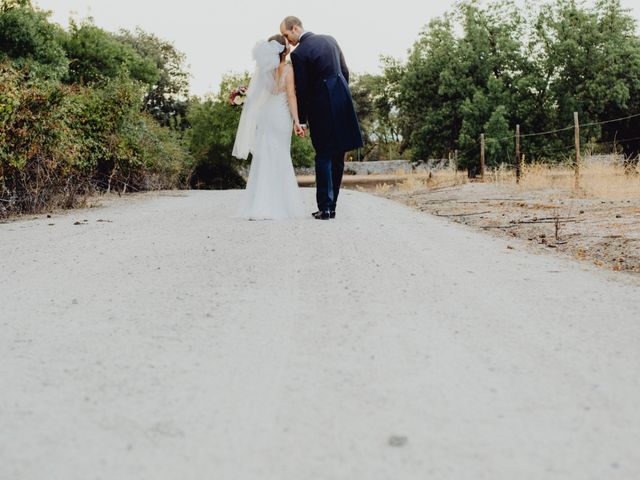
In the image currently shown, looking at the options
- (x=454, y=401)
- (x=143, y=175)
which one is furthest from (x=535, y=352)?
(x=143, y=175)

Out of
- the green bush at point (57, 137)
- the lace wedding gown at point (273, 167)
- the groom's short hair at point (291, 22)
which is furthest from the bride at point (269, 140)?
the green bush at point (57, 137)

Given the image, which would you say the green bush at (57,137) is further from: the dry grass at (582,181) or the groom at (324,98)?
the dry grass at (582,181)

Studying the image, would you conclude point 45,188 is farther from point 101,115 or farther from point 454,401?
point 454,401

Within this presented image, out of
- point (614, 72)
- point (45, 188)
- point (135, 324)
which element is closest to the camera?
point (135, 324)

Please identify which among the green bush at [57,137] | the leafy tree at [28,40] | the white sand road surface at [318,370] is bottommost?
the white sand road surface at [318,370]

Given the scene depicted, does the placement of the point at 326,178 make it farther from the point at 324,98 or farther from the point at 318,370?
the point at 318,370

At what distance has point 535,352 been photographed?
128 inches

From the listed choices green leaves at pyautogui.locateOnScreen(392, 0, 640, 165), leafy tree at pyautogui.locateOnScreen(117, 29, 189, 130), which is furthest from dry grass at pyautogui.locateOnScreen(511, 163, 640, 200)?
leafy tree at pyautogui.locateOnScreen(117, 29, 189, 130)

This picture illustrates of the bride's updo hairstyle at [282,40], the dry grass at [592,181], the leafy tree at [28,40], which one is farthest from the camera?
the leafy tree at [28,40]

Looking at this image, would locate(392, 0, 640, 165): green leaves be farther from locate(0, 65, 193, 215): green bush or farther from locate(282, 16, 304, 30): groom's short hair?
locate(282, 16, 304, 30): groom's short hair

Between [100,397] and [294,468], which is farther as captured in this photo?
[100,397]

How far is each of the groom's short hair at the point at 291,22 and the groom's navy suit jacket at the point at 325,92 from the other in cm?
26

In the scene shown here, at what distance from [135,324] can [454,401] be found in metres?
1.85

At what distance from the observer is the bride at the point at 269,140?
993cm
